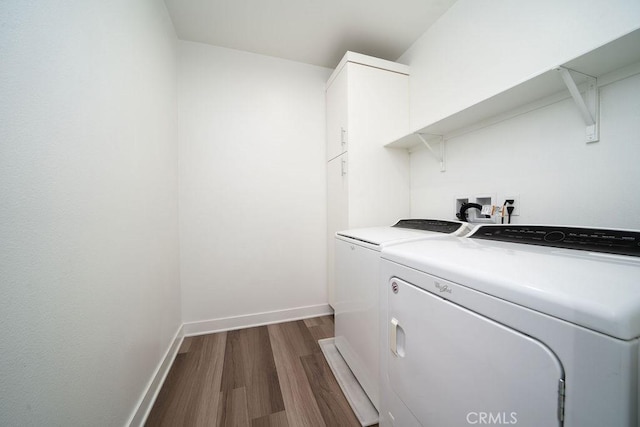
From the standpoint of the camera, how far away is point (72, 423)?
663mm

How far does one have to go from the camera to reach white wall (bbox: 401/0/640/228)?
0.87 meters

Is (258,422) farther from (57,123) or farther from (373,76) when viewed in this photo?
(373,76)

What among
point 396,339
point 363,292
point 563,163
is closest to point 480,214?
point 563,163

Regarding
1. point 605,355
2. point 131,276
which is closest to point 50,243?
point 131,276

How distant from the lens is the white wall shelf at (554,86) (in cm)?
76

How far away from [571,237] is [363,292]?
0.87 metres

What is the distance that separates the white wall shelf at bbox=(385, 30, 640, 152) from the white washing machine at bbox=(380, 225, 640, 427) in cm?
64

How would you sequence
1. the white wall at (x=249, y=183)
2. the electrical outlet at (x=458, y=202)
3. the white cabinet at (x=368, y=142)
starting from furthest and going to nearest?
the white wall at (x=249, y=183) → the white cabinet at (x=368, y=142) → the electrical outlet at (x=458, y=202)

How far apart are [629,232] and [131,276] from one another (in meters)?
1.97

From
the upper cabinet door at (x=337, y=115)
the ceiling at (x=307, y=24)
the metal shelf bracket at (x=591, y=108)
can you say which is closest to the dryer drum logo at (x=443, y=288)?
the metal shelf bracket at (x=591, y=108)

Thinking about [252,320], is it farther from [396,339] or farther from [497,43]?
[497,43]

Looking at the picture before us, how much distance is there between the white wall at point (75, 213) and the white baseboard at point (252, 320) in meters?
0.62

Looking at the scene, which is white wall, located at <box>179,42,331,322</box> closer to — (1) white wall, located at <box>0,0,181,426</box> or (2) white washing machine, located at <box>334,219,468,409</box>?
(1) white wall, located at <box>0,0,181,426</box>

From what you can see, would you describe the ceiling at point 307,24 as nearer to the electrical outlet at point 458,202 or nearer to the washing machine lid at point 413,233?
the electrical outlet at point 458,202
